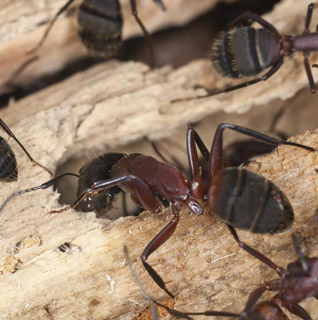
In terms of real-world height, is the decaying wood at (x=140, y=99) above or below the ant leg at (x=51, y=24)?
below

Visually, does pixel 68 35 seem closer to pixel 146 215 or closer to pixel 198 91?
pixel 198 91

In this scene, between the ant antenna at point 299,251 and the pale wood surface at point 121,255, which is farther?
the pale wood surface at point 121,255

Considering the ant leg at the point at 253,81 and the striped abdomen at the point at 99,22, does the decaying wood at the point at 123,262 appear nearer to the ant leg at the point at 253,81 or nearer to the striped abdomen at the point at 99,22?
the ant leg at the point at 253,81

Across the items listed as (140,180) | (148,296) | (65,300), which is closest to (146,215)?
(140,180)

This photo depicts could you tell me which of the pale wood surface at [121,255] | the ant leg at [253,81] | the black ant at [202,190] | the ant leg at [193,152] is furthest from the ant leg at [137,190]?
the ant leg at [253,81]

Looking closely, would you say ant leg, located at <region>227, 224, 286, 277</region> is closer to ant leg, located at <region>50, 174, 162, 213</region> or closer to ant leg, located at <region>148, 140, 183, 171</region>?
ant leg, located at <region>50, 174, 162, 213</region>

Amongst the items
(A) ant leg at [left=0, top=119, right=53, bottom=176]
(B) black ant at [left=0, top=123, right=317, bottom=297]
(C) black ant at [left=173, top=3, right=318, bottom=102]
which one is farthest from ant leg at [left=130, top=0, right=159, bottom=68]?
(A) ant leg at [left=0, top=119, right=53, bottom=176]
